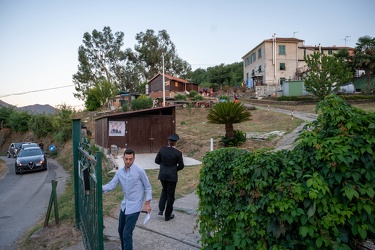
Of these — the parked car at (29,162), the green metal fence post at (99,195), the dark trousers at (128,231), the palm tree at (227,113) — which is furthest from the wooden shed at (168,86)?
the green metal fence post at (99,195)

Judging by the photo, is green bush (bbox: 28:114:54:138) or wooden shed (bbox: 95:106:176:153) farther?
Result: green bush (bbox: 28:114:54:138)

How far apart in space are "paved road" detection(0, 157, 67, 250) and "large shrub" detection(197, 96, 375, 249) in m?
6.12

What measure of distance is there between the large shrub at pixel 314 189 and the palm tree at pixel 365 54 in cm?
4217

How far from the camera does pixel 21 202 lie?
1109 centimetres

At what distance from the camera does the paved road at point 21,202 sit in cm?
776

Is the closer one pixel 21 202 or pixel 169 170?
pixel 169 170

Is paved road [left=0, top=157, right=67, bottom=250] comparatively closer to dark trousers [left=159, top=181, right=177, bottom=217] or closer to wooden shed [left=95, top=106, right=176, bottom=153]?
dark trousers [left=159, top=181, right=177, bottom=217]

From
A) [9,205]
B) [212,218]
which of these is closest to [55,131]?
[9,205]

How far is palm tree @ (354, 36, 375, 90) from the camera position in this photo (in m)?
38.4

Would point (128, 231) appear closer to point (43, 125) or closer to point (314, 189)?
point (314, 189)

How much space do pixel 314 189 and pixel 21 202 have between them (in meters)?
11.4

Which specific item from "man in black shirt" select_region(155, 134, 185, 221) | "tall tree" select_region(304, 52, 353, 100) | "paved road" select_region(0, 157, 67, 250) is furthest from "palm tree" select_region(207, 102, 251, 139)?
"tall tree" select_region(304, 52, 353, 100)

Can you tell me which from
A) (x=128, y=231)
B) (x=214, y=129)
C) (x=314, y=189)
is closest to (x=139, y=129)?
(x=214, y=129)

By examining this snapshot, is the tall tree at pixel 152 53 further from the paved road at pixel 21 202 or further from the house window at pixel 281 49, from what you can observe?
the paved road at pixel 21 202
